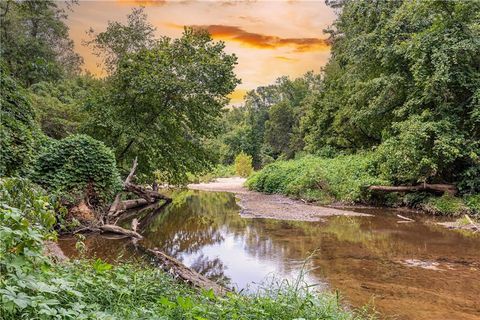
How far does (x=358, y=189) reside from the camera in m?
18.4

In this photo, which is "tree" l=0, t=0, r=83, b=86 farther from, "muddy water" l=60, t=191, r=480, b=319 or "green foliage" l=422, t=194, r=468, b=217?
"green foliage" l=422, t=194, r=468, b=217

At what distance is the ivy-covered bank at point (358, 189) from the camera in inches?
589

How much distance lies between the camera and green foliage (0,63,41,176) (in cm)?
906

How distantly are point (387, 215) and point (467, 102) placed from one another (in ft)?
18.3

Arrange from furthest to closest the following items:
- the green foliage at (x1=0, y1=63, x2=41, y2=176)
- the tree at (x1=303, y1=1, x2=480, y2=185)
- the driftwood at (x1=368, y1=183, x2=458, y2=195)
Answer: the driftwood at (x1=368, y1=183, x2=458, y2=195), the tree at (x1=303, y1=1, x2=480, y2=185), the green foliage at (x1=0, y1=63, x2=41, y2=176)

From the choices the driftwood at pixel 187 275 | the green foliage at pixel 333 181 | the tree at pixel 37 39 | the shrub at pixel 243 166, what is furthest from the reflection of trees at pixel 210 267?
the shrub at pixel 243 166

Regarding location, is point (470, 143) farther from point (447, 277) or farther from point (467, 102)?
point (447, 277)

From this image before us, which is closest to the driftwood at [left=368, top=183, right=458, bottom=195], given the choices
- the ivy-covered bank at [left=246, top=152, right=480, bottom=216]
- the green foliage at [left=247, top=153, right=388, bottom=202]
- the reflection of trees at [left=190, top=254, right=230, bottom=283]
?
the ivy-covered bank at [left=246, top=152, right=480, bottom=216]

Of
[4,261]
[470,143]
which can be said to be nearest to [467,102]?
[470,143]

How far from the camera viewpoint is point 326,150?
2959 centimetres

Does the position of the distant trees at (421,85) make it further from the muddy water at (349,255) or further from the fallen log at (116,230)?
the fallen log at (116,230)

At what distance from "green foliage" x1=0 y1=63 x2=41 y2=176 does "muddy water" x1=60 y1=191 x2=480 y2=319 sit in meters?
2.31

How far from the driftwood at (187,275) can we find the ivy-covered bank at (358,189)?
38.6 ft

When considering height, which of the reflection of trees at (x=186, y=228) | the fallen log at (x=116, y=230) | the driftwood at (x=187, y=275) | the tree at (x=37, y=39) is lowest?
the reflection of trees at (x=186, y=228)
